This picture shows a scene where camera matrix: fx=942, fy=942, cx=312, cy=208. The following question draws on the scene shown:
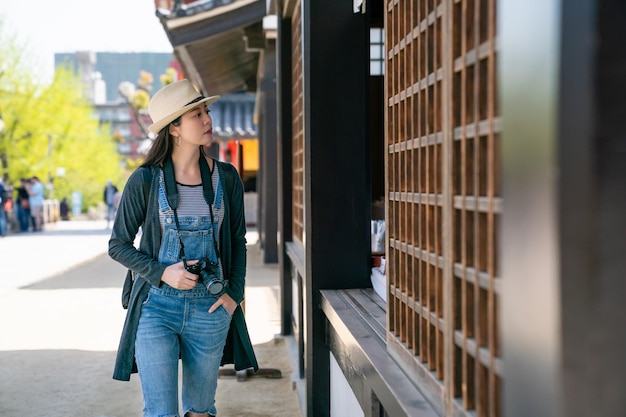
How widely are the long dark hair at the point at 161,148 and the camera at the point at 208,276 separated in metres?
0.43

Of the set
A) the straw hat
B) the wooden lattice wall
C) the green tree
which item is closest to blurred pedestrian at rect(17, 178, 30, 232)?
the green tree

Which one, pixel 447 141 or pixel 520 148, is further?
pixel 447 141

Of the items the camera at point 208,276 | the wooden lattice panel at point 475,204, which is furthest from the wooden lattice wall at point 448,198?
the camera at point 208,276

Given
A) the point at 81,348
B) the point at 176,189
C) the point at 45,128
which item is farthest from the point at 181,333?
the point at 45,128

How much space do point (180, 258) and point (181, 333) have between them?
0.28 meters

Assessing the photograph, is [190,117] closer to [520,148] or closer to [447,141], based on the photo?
[447,141]

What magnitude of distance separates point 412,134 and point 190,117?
4.70 ft

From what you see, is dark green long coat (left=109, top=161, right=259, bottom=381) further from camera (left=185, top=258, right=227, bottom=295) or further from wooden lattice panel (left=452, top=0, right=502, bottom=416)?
wooden lattice panel (left=452, top=0, right=502, bottom=416)

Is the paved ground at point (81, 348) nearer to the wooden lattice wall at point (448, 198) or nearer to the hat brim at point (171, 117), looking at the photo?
the hat brim at point (171, 117)

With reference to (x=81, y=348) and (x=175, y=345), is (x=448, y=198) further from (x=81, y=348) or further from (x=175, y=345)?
(x=81, y=348)

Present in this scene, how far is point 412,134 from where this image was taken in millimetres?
2479

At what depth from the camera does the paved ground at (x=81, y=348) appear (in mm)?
6051

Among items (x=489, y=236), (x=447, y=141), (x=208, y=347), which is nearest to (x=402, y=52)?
(x=447, y=141)

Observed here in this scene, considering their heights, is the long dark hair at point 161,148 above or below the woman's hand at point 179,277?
above
